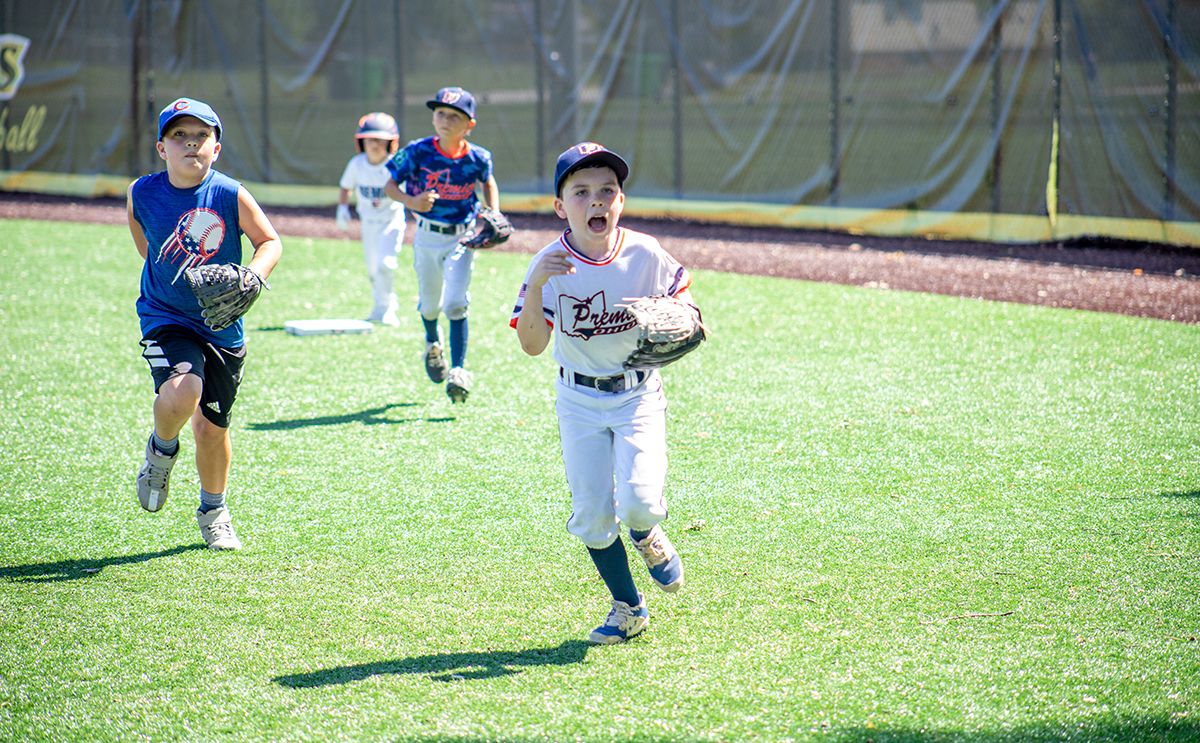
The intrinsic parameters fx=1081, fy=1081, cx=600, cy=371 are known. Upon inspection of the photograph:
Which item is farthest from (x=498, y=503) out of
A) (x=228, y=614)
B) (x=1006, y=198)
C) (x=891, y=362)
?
(x=1006, y=198)

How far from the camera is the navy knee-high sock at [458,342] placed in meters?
7.73

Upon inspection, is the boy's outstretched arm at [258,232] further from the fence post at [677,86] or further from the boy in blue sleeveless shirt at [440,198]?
the fence post at [677,86]

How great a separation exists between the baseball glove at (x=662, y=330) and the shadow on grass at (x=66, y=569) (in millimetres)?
2513

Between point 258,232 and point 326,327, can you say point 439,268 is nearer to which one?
point 326,327

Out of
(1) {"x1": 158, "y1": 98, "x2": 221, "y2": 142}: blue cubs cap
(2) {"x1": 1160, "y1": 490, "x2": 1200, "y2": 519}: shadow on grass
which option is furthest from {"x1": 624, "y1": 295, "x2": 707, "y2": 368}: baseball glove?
(2) {"x1": 1160, "y1": 490, "x2": 1200, "y2": 519}: shadow on grass

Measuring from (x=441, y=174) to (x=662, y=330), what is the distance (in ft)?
15.2

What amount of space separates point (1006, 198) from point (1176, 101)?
236 cm

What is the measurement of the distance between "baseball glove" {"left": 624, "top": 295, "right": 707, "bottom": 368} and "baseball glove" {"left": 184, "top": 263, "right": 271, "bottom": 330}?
1.73 m

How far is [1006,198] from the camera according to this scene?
14.9 metres

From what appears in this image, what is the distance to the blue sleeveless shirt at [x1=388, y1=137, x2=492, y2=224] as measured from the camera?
7949 mm

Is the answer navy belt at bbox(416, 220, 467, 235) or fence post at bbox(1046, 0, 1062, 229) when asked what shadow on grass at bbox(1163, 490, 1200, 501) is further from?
fence post at bbox(1046, 0, 1062, 229)

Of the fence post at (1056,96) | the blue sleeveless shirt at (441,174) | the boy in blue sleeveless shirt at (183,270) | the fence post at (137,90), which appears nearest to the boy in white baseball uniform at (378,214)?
the blue sleeveless shirt at (441,174)

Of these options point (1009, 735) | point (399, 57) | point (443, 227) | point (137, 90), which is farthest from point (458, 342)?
point (137, 90)

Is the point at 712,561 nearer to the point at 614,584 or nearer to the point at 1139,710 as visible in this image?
the point at 614,584
